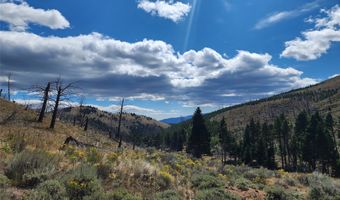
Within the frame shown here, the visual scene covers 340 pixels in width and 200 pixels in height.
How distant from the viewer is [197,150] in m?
56.8

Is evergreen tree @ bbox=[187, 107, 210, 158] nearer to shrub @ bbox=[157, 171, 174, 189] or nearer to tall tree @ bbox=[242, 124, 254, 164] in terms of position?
tall tree @ bbox=[242, 124, 254, 164]

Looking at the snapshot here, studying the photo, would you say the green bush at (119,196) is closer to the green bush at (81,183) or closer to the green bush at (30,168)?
the green bush at (81,183)

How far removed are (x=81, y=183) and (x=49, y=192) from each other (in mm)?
745

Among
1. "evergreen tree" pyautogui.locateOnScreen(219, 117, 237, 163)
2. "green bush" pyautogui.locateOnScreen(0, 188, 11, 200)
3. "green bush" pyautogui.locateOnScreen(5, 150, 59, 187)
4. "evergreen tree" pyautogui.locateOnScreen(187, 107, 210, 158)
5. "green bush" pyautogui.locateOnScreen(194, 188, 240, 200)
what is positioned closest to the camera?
"green bush" pyautogui.locateOnScreen(0, 188, 11, 200)

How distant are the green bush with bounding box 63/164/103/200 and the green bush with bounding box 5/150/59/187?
2.04 feet

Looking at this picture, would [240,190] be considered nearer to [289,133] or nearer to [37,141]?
[37,141]

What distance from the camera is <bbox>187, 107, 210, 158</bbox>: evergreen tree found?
56625 mm

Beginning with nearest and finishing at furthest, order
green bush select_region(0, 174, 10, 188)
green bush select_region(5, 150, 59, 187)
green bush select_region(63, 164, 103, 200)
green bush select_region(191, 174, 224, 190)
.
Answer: green bush select_region(0, 174, 10, 188)
green bush select_region(63, 164, 103, 200)
green bush select_region(5, 150, 59, 187)
green bush select_region(191, 174, 224, 190)

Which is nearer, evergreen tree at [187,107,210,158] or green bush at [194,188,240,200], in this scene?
green bush at [194,188,240,200]

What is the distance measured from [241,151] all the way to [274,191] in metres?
70.7

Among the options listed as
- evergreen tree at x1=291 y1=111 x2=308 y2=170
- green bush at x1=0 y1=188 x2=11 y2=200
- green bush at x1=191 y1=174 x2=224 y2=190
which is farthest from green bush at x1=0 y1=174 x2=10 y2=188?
evergreen tree at x1=291 y1=111 x2=308 y2=170

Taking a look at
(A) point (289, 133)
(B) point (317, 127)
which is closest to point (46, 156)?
(B) point (317, 127)

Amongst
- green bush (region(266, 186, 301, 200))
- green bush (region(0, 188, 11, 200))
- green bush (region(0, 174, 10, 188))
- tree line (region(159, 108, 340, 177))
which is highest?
tree line (region(159, 108, 340, 177))

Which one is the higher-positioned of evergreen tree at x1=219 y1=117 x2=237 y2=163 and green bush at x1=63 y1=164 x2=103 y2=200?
evergreen tree at x1=219 y1=117 x2=237 y2=163
